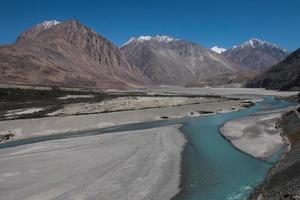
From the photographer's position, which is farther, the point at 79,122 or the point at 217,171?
the point at 79,122

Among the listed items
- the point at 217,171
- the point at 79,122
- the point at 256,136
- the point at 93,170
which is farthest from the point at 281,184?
the point at 79,122

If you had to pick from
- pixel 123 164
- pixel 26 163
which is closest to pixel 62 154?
pixel 26 163

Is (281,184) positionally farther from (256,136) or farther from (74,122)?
(74,122)

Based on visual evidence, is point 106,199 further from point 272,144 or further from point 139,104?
point 139,104

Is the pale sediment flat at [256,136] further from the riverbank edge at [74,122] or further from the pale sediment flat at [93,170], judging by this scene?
the riverbank edge at [74,122]

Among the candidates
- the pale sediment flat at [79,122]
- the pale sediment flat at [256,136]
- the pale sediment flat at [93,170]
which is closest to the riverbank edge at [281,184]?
the pale sediment flat at [256,136]
